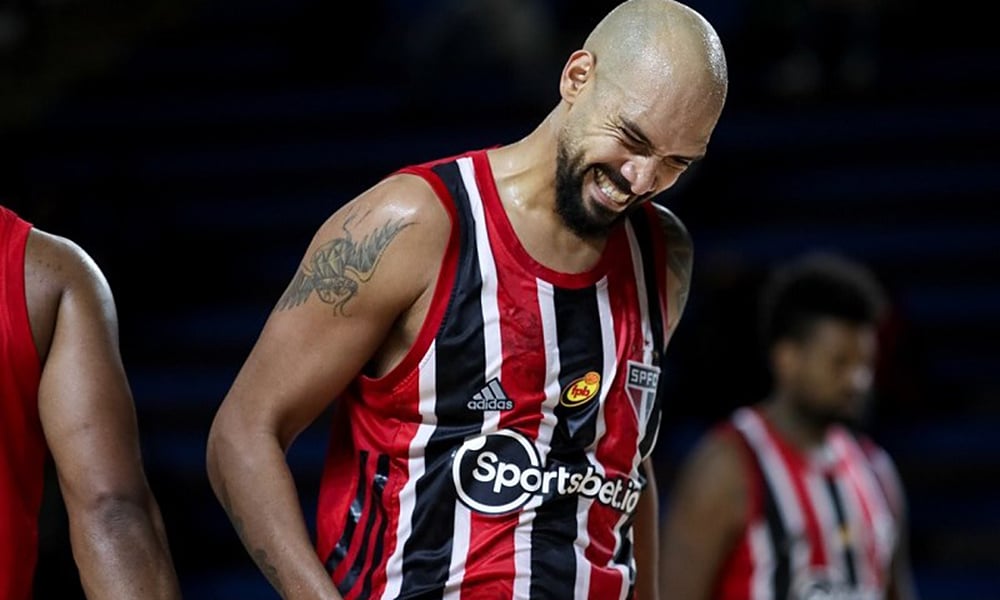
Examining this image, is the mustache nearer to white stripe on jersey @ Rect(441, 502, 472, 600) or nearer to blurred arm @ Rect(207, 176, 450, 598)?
blurred arm @ Rect(207, 176, 450, 598)

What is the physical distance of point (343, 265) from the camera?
2.80m

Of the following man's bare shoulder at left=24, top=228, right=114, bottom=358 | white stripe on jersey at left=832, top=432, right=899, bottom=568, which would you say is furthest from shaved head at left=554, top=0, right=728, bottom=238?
white stripe on jersey at left=832, top=432, right=899, bottom=568

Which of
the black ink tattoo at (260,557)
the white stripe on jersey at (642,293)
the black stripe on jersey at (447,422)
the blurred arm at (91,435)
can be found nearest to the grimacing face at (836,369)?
the white stripe on jersey at (642,293)

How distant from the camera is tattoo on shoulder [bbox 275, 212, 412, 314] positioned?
9.16ft

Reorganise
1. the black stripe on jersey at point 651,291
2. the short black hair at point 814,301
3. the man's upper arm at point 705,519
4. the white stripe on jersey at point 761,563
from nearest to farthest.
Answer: the black stripe on jersey at point 651,291 < the man's upper arm at point 705,519 < the white stripe on jersey at point 761,563 < the short black hair at point 814,301

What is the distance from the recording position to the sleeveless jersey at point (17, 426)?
8.94ft

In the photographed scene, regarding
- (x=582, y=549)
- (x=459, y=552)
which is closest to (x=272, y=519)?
(x=459, y=552)

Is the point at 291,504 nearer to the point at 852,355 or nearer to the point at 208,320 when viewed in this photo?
the point at 852,355

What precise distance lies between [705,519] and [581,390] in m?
1.98

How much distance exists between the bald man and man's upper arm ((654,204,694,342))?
203 mm

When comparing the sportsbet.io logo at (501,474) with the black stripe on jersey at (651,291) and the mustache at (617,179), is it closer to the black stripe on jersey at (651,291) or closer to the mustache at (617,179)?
the black stripe on jersey at (651,291)

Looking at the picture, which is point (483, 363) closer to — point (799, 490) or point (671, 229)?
point (671, 229)

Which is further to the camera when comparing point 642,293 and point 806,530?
point 806,530

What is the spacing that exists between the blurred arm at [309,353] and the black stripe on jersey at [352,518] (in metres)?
0.16
